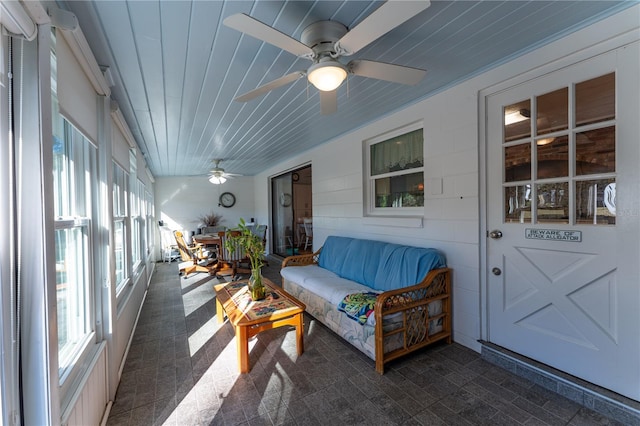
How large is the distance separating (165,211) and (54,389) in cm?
723

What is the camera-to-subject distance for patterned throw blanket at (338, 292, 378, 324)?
2.24 meters

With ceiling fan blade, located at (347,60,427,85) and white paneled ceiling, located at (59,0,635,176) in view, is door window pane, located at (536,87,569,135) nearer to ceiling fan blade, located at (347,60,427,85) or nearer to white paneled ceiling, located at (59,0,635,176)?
white paneled ceiling, located at (59,0,635,176)

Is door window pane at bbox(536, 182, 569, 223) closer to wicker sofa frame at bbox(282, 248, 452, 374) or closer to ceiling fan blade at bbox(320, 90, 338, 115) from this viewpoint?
wicker sofa frame at bbox(282, 248, 452, 374)

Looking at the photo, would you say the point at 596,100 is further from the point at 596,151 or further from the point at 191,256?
the point at 191,256

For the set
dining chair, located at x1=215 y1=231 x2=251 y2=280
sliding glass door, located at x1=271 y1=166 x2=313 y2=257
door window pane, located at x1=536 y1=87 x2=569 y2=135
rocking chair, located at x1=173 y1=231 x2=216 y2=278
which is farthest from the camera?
sliding glass door, located at x1=271 y1=166 x2=313 y2=257

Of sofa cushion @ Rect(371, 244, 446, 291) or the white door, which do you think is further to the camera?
sofa cushion @ Rect(371, 244, 446, 291)

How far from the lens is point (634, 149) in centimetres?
157

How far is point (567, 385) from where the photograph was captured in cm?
179

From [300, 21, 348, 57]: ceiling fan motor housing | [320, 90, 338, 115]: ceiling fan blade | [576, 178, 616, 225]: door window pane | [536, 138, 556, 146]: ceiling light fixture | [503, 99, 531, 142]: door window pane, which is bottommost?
[576, 178, 616, 225]: door window pane

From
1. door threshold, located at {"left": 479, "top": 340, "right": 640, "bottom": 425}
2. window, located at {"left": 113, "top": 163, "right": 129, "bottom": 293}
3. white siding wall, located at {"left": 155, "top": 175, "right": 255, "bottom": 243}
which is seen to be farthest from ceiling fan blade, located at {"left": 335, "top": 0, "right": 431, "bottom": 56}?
white siding wall, located at {"left": 155, "top": 175, "right": 255, "bottom": 243}

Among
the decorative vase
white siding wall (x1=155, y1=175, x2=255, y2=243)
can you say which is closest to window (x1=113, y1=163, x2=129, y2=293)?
A: the decorative vase

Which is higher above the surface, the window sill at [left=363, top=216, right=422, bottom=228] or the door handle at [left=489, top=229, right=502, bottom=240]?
the window sill at [left=363, top=216, right=422, bottom=228]

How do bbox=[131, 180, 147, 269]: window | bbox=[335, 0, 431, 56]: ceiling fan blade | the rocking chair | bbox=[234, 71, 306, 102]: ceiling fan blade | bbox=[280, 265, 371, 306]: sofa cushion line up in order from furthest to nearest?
the rocking chair
bbox=[131, 180, 147, 269]: window
bbox=[280, 265, 371, 306]: sofa cushion
bbox=[234, 71, 306, 102]: ceiling fan blade
bbox=[335, 0, 431, 56]: ceiling fan blade

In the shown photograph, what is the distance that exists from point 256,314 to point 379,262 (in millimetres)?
1392
